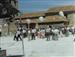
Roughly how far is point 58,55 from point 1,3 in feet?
19.2

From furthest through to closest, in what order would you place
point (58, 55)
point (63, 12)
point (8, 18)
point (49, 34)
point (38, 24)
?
1. point (63, 12)
2. point (38, 24)
3. point (49, 34)
4. point (58, 55)
5. point (8, 18)

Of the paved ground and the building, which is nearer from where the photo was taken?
the building

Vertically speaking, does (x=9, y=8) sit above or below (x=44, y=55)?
above

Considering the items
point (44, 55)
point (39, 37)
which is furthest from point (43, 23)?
point (44, 55)

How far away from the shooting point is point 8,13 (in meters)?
11.8

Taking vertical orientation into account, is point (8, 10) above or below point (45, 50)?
above

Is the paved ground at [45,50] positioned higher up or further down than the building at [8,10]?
further down

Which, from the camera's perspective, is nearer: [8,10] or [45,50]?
[8,10]

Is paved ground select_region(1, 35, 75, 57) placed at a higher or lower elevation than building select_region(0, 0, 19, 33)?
lower

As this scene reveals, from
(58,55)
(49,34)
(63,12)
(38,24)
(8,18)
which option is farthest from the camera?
(63,12)

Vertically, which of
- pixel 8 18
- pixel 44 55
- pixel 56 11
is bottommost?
pixel 44 55

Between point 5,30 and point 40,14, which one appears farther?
point 40,14

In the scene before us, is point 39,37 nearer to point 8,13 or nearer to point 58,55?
point 58,55

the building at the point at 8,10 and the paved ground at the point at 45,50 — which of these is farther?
the paved ground at the point at 45,50
